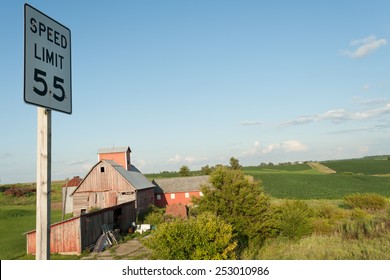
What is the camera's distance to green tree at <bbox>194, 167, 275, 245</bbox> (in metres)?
15.3

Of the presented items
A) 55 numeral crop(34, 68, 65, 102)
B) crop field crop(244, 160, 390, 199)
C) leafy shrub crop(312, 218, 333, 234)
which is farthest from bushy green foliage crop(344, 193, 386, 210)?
55 numeral crop(34, 68, 65, 102)

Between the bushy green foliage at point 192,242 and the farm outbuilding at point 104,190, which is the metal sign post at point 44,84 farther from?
the farm outbuilding at point 104,190

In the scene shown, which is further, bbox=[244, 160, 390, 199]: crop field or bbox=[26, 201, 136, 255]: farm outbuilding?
bbox=[244, 160, 390, 199]: crop field

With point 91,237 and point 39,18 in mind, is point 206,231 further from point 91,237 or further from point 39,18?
point 91,237

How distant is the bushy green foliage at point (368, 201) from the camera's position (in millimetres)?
29328

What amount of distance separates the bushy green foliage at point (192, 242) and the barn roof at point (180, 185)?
33.9m

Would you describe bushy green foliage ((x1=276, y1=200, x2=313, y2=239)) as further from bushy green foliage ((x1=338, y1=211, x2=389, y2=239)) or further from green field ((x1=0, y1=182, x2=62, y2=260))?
green field ((x1=0, y1=182, x2=62, y2=260))

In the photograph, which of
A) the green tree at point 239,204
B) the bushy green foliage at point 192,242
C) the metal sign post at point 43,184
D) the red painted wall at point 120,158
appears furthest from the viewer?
the red painted wall at point 120,158

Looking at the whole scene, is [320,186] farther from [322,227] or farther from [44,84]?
[44,84]

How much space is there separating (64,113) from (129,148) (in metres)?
36.8

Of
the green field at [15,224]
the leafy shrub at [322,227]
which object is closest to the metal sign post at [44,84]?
the green field at [15,224]

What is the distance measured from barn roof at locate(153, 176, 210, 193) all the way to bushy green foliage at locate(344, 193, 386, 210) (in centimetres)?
1953

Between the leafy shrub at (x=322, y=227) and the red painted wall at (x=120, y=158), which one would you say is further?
the red painted wall at (x=120, y=158)
